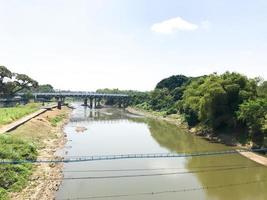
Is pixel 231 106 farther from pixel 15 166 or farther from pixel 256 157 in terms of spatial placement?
pixel 15 166

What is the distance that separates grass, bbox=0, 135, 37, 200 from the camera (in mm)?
24656

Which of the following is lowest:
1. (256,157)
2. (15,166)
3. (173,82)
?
(256,157)

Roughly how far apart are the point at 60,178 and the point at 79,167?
4.86 meters

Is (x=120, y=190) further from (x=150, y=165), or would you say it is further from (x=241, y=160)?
(x=241, y=160)

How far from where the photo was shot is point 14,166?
27.4 m

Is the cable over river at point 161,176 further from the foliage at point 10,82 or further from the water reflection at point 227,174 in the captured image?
the foliage at point 10,82

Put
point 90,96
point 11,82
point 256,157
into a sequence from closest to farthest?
point 256,157, point 11,82, point 90,96

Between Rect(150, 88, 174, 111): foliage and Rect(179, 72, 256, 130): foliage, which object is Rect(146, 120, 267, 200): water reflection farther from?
Rect(150, 88, 174, 111): foliage

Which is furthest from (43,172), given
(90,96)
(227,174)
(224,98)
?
(90,96)

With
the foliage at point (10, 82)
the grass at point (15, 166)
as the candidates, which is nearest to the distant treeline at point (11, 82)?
the foliage at point (10, 82)

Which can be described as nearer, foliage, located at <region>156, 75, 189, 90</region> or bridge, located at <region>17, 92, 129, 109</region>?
foliage, located at <region>156, 75, 189, 90</region>

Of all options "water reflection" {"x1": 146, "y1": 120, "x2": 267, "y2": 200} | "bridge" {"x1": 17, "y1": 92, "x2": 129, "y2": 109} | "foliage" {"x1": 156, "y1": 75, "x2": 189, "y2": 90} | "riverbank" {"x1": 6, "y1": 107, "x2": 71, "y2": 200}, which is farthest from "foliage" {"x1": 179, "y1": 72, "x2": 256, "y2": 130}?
→ "bridge" {"x1": 17, "y1": 92, "x2": 129, "y2": 109}

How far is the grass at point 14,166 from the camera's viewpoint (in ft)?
80.9

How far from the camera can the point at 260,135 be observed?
41.7 m
